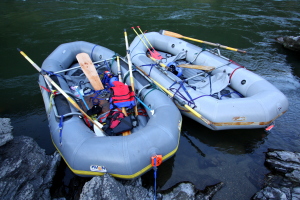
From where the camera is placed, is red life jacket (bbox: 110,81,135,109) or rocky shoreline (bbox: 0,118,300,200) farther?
red life jacket (bbox: 110,81,135,109)

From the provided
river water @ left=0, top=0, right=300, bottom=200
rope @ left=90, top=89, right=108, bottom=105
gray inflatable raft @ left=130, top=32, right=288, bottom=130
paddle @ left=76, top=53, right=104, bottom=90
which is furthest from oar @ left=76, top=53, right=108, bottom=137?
river water @ left=0, top=0, right=300, bottom=200

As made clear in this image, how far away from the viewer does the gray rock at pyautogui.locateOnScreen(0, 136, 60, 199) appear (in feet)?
9.78

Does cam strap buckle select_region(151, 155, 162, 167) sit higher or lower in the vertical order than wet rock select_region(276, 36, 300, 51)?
lower

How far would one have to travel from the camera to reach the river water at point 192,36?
4.27 m

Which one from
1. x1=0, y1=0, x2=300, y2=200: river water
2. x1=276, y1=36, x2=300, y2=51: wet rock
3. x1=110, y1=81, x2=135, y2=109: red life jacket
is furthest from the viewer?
x1=276, y1=36, x2=300, y2=51: wet rock

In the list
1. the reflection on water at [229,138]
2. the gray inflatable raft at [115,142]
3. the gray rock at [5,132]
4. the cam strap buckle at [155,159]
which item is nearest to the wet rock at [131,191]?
the gray inflatable raft at [115,142]

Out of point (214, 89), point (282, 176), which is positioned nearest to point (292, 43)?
point (214, 89)

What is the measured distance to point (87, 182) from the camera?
3.12 m

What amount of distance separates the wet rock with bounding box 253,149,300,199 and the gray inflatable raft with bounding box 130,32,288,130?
0.70 metres

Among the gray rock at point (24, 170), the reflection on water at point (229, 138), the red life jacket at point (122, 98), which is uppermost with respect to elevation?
the red life jacket at point (122, 98)

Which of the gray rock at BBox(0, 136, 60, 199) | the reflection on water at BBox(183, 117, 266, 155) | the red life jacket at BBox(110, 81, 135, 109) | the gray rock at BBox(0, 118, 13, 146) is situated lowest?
the reflection on water at BBox(183, 117, 266, 155)

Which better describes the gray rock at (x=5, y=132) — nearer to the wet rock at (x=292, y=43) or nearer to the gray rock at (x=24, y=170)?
the gray rock at (x=24, y=170)

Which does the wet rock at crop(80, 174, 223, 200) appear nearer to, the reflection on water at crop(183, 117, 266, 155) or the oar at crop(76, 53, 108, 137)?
the reflection on water at crop(183, 117, 266, 155)

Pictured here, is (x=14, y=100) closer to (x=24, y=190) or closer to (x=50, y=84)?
(x=50, y=84)
